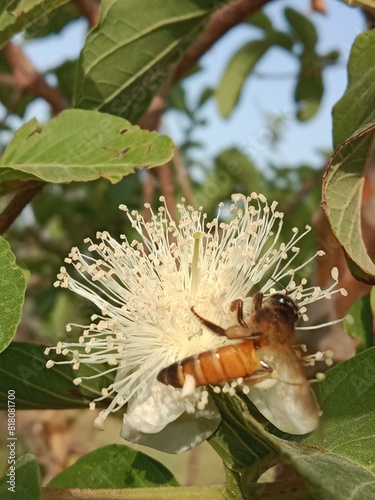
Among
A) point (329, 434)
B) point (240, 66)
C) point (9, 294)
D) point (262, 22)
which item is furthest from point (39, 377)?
point (262, 22)

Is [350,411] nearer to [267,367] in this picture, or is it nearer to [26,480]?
[267,367]

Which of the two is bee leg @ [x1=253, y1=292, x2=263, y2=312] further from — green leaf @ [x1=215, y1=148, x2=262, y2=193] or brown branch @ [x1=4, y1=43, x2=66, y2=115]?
green leaf @ [x1=215, y1=148, x2=262, y2=193]

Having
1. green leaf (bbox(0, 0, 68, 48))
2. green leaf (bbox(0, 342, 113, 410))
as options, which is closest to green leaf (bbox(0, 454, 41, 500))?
green leaf (bbox(0, 342, 113, 410))

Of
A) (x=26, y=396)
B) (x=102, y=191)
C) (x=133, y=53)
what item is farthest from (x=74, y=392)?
(x=102, y=191)

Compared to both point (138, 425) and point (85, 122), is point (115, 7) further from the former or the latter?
point (138, 425)

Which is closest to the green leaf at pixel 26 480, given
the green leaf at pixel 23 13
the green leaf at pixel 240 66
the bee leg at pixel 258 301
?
the bee leg at pixel 258 301

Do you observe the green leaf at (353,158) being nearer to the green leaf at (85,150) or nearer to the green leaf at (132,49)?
the green leaf at (85,150)

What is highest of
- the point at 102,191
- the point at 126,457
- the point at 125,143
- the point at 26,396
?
the point at 125,143
